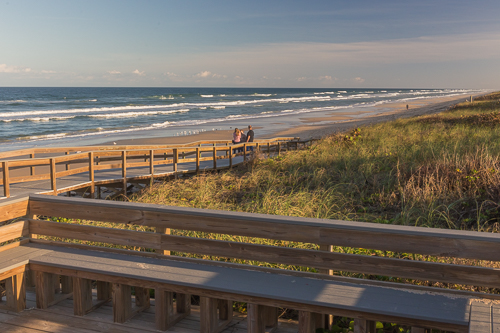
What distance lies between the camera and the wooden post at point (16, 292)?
3773 mm

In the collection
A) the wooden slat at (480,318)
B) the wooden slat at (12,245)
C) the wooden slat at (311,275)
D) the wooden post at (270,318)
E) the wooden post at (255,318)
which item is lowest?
the wooden post at (270,318)

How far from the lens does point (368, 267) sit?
325 cm

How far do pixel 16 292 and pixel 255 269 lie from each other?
7.05ft

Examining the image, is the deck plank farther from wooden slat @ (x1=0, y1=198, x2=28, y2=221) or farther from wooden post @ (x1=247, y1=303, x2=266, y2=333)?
wooden slat @ (x1=0, y1=198, x2=28, y2=221)

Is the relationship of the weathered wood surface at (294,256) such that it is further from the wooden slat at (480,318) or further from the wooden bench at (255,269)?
the wooden slat at (480,318)

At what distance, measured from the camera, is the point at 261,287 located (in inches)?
126

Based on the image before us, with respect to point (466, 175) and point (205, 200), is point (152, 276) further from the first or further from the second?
point (466, 175)

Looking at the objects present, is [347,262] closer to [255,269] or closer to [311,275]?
[311,275]

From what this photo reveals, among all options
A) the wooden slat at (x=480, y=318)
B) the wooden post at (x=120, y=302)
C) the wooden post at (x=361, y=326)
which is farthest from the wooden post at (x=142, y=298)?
the wooden slat at (x=480, y=318)

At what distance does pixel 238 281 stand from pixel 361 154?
8191mm

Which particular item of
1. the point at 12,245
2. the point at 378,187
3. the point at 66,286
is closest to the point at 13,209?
the point at 12,245

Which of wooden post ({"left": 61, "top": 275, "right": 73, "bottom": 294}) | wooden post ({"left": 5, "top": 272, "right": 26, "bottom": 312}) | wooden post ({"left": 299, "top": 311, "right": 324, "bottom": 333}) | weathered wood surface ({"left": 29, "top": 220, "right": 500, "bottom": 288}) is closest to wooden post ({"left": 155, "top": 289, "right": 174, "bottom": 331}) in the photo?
weathered wood surface ({"left": 29, "top": 220, "right": 500, "bottom": 288})

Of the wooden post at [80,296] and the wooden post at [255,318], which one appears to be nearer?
the wooden post at [255,318]

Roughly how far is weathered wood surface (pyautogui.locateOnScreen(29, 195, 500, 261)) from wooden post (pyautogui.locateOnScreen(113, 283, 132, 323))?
0.57 metres
